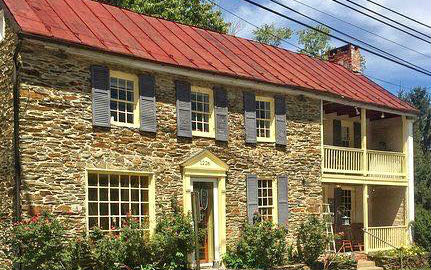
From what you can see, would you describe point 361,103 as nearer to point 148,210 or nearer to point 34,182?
point 148,210

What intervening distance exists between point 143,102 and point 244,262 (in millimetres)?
5355

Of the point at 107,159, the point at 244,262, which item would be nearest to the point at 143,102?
the point at 107,159

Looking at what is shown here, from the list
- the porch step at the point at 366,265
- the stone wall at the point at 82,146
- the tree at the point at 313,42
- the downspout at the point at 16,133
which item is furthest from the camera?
the tree at the point at 313,42

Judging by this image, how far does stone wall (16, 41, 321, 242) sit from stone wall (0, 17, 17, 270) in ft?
1.74

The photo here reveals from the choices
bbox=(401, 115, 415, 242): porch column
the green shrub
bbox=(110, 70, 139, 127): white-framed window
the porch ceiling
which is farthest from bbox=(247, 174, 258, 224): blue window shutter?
the green shrub

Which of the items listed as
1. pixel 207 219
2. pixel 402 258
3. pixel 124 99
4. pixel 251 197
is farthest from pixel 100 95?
pixel 402 258

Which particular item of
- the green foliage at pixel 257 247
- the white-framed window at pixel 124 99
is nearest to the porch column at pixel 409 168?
the green foliage at pixel 257 247

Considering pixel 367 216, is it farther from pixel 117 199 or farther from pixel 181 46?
pixel 117 199

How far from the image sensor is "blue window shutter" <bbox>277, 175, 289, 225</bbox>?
1768 centimetres

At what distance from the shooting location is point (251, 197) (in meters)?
17.0

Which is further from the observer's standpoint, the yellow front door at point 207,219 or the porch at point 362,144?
the porch at point 362,144

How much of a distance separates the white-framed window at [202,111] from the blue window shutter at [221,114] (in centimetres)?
12

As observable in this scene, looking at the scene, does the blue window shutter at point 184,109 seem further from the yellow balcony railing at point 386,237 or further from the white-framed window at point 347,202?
the white-framed window at point 347,202

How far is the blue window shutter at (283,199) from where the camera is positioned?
17.7 meters
